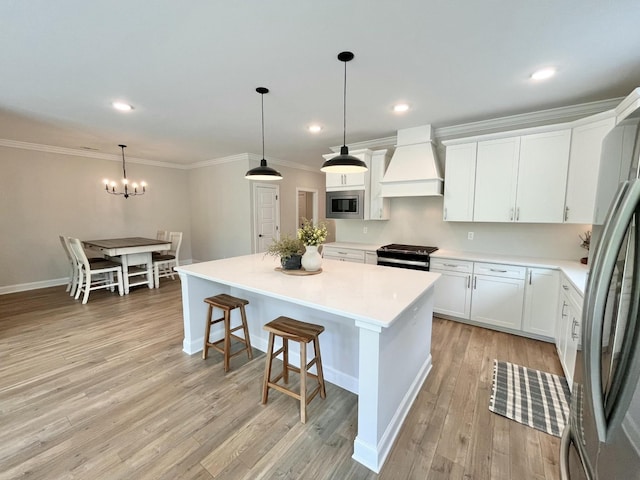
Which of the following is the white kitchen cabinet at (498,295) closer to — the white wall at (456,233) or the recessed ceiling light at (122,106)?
the white wall at (456,233)

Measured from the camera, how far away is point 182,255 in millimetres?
7137

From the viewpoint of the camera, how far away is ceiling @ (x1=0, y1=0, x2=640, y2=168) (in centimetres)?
164

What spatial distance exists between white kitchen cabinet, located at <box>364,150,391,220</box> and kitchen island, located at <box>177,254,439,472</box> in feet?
5.39

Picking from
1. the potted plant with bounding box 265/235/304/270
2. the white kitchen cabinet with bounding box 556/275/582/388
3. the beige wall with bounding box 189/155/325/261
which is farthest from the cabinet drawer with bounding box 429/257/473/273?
the beige wall with bounding box 189/155/325/261

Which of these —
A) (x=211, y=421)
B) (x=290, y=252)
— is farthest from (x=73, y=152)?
(x=211, y=421)

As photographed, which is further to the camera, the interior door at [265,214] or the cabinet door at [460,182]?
the interior door at [265,214]

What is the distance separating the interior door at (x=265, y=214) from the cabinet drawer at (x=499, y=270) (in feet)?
13.0

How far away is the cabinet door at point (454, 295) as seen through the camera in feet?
11.3

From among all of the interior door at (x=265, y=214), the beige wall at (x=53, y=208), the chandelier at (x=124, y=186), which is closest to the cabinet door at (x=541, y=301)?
the interior door at (x=265, y=214)

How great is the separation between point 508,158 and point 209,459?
4.03 m

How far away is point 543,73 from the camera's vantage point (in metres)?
2.32

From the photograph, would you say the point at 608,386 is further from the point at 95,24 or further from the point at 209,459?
the point at 95,24

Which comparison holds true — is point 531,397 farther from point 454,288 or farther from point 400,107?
point 400,107

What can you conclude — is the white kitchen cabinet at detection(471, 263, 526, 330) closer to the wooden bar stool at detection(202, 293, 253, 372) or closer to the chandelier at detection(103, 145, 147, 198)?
the wooden bar stool at detection(202, 293, 253, 372)
